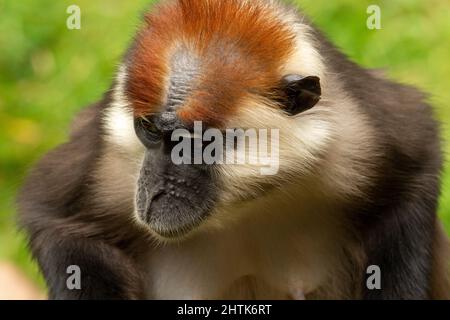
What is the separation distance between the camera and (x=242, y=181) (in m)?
5.40

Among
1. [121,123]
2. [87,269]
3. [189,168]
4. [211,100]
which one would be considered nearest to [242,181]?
[189,168]

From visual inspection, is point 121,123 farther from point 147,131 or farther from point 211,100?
point 211,100

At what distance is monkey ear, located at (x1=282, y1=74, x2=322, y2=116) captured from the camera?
5328 millimetres

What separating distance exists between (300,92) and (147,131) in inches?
29.3

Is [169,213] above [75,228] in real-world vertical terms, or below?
below

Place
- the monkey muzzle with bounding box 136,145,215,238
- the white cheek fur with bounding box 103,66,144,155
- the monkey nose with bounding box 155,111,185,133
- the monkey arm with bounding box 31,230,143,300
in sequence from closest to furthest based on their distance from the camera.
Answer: the monkey nose with bounding box 155,111,185,133
the monkey muzzle with bounding box 136,145,215,238
the white cheek fur with bounding box 103,66,144,155
the monkey arm with bounding box 31,230,143,300

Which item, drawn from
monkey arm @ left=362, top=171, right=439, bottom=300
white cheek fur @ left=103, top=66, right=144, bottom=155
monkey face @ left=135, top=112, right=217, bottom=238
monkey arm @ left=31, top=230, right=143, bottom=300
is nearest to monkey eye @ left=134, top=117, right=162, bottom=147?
monkey face @ left=135, top=112, right=217, bottom=238

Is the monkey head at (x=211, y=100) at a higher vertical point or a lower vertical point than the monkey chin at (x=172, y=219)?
higher

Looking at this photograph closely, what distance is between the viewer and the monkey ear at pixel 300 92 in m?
5.33

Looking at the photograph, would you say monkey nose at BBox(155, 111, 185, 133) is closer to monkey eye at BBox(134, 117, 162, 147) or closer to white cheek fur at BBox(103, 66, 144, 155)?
monkey eye at BBox(134, 117, 162, 147)

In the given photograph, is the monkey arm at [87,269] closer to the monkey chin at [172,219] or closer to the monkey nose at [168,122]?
the monkey chin at [172,219]

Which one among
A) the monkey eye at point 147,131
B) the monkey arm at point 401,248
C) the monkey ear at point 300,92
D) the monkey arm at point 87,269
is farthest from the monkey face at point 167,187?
the monkey arm at point 401,248

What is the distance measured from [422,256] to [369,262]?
0.93 feet

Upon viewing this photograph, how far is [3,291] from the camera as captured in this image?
24.6 ft
